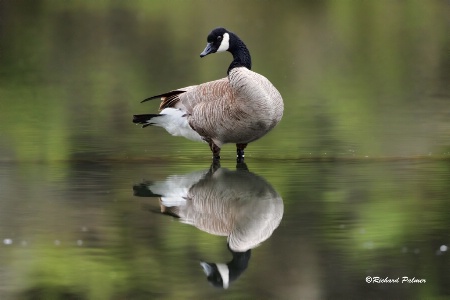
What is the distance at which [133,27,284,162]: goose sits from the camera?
1095 cm

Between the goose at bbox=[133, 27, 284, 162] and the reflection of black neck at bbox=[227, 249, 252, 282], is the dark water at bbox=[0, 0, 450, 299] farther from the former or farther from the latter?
the goose at bbox=[133, 27, 284, 162]

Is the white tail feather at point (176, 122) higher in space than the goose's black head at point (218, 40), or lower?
lower

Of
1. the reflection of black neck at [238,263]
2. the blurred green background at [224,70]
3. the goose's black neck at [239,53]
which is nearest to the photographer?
the reflection of black neck at [238,263]

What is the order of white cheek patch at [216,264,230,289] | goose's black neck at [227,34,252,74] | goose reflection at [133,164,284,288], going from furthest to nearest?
goose's black neck at [227,34,252,74] < goose reflection at [133,164,284,288] < white cheek patch at [216,264,230,289]

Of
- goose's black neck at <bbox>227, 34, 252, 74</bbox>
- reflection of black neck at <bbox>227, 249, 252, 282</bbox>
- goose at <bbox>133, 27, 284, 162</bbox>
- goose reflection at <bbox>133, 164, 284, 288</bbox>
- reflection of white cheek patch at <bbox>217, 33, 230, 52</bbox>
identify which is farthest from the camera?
reflection of white cheek patch at <bbox>217, 33, 230, 52</bbox>

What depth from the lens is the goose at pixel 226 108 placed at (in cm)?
1095

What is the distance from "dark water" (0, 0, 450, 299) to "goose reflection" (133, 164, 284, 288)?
0.02m

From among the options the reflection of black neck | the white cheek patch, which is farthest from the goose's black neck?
the white cheek patch

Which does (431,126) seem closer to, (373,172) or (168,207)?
(373,172)

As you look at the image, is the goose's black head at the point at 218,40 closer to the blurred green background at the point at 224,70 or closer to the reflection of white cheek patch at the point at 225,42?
the reflection of white cheek patch at the point at 225,42

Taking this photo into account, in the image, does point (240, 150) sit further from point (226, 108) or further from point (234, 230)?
point (234, 230)

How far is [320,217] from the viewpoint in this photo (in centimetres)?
772

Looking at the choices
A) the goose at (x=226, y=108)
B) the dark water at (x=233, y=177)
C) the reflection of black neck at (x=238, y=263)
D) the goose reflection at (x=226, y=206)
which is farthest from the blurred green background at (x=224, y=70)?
the reflection of black neck at (x=238, y=263)

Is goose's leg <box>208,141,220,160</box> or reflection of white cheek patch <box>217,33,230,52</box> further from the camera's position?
reflection of white cheek patch <box>217,33,230,52</box>
